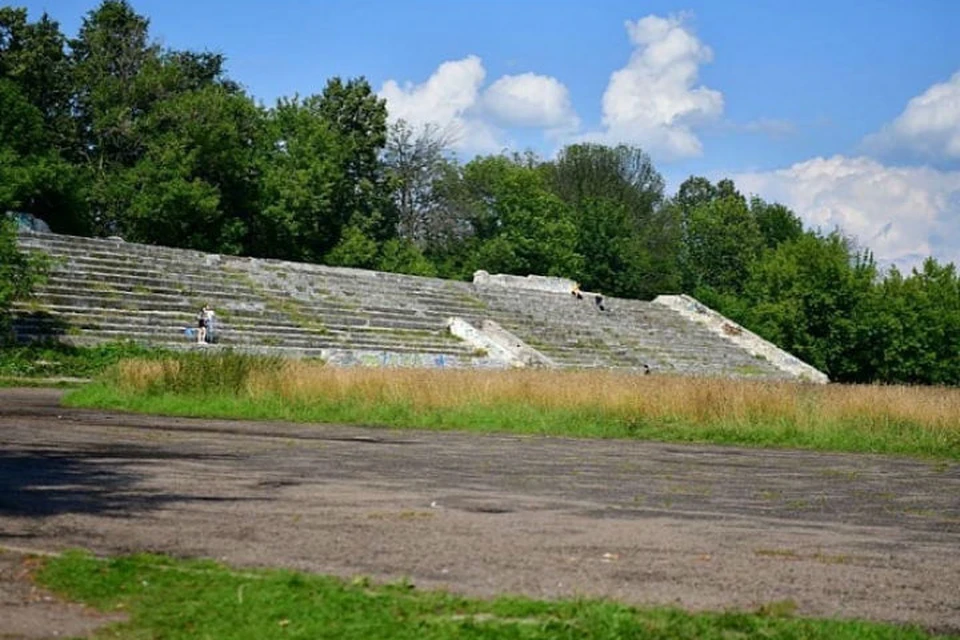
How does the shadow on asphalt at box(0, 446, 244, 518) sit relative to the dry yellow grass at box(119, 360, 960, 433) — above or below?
below

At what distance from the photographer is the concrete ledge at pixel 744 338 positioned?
66.5 m

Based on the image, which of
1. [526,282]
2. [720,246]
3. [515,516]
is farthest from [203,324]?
[720,246]

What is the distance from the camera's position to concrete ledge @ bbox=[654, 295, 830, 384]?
218ft

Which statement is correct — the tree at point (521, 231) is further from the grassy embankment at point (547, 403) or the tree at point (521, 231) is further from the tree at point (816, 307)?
the grassy embankment at point (547, 403)

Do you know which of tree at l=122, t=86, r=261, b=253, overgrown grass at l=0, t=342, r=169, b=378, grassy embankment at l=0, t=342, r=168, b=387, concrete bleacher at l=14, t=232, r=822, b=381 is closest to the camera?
grassy embankment at l=0, t=342, r=168, b=387

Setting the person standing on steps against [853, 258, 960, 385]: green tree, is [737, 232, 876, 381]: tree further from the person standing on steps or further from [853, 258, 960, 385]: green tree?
the person standing on steps

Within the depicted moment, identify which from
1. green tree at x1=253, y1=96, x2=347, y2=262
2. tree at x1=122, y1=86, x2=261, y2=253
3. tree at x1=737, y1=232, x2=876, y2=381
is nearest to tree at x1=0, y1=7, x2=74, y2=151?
tree at x1=122, y1=86, x2=261, y2=253

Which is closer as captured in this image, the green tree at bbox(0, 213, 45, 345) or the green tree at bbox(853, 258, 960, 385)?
the green tree at bbox(0, 213, 45, 345)

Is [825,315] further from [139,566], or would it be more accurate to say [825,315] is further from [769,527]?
[139,566]

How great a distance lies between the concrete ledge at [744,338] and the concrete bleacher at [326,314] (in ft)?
1.38

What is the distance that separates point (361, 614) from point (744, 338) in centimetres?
6472

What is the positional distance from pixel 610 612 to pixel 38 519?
5.21 m

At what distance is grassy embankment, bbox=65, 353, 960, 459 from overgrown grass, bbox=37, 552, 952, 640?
17.1 metres

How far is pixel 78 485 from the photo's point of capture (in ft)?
41.1
